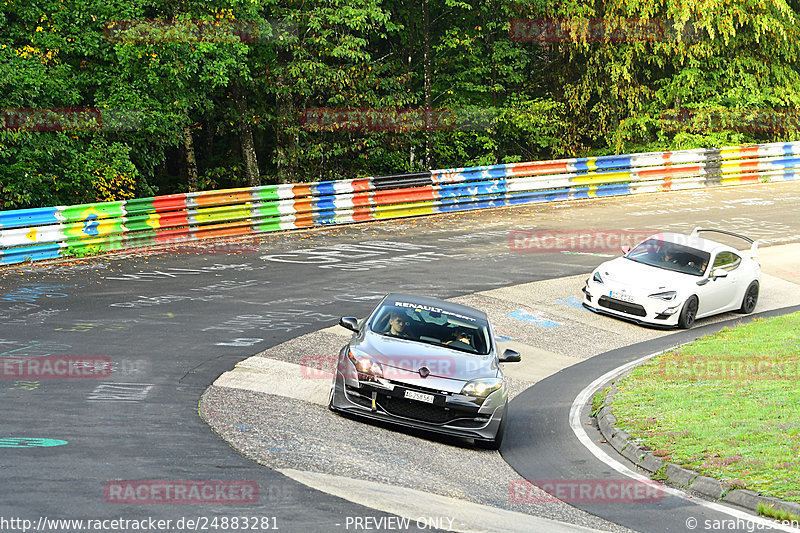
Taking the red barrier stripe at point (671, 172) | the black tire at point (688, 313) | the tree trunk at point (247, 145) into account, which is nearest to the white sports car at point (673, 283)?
the black tire at point (688, 313)

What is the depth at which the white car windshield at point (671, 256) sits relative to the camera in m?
18.7

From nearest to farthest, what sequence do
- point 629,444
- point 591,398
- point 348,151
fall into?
point 629,444 < point 591,398 < point 348,151

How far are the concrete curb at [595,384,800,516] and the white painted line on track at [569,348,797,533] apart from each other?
13cm

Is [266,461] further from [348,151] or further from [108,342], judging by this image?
[348,151]

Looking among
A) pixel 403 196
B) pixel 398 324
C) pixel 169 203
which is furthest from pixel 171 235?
pixel 398 324

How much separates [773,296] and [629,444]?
11.3 meters

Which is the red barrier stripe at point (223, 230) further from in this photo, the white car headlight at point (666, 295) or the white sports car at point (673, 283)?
the white car headlight at point (666, 295)

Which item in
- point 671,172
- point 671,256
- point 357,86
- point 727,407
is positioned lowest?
point 727,407

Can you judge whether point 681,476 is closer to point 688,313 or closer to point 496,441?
point 496,441

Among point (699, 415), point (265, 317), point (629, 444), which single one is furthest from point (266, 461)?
point (265, 317)

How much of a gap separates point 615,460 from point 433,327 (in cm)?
272

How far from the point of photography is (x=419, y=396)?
35.2 ft

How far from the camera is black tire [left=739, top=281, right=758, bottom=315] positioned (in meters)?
19.7

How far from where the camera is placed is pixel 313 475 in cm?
877
